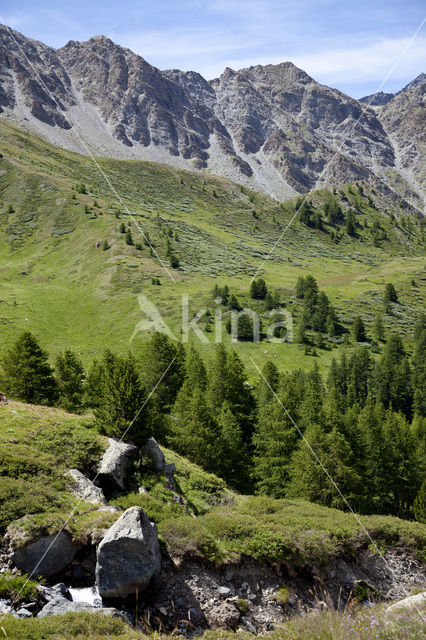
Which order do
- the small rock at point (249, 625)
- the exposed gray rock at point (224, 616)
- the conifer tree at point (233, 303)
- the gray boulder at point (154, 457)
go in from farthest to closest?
the conifer tree at point (233, 303) → the gray boulder at point (154, 457) → the small rock at point (249, 625) → the exposed gray rock at point (224, 616)

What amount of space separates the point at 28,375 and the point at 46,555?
28.7m

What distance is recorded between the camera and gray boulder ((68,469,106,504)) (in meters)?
18.0

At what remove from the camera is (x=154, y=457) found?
2467cm

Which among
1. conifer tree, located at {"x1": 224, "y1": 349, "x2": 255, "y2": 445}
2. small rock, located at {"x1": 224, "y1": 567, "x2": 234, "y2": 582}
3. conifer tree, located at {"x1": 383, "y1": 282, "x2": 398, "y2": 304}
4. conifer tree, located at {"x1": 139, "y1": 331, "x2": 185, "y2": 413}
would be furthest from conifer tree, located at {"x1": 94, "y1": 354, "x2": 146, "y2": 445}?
→ conifer tree, located at {"x1": 383, "y1": 282, "x2": 398, "y2": 304}

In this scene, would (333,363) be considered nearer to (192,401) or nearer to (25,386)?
(192,401)

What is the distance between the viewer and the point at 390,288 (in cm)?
14312

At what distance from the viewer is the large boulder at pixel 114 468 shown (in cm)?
2150

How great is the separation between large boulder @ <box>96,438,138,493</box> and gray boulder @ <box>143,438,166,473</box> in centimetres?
149

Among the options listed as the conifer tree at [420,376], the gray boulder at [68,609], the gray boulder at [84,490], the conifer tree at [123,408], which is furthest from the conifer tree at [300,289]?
the gray boulder at [68,609]

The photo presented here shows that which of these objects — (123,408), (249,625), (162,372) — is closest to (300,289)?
(162,372)

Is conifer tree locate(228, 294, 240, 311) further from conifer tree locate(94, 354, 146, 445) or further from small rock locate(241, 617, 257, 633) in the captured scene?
small rock locate(241, 617, 257, 633)

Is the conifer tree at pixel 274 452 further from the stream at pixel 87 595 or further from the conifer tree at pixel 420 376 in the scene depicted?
the conifer tree at pixel 420 376

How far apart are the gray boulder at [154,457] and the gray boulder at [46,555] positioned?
9.69 meters

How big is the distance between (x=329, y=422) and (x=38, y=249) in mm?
131236
